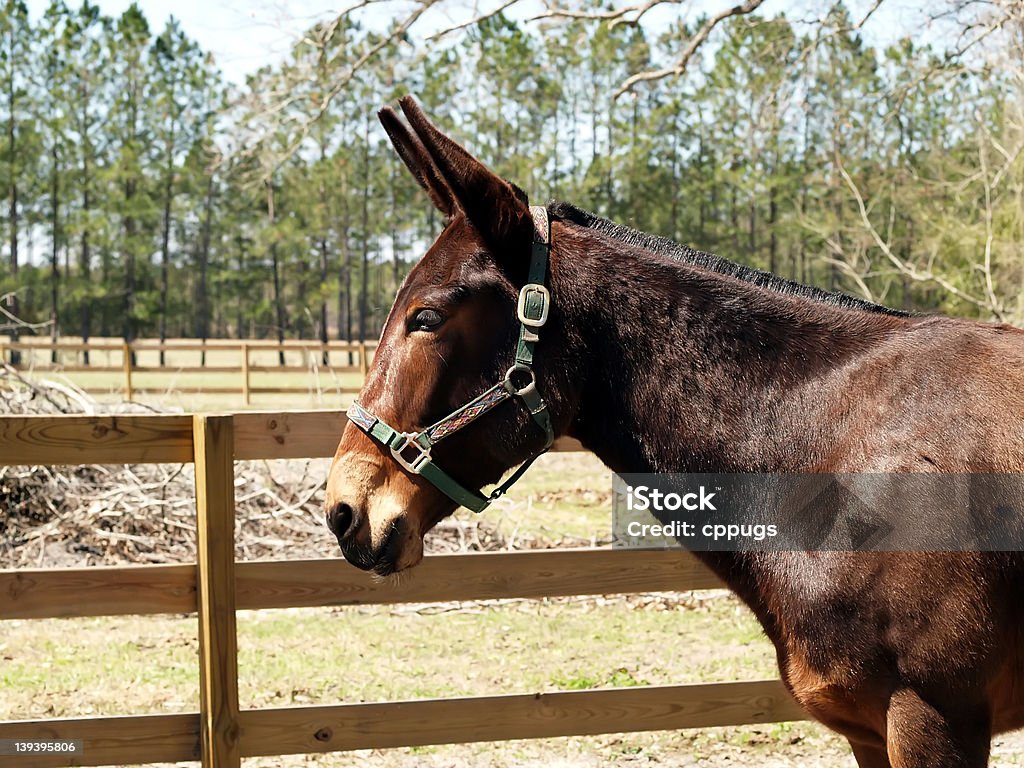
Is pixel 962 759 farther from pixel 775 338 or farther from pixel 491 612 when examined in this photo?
pixel 491 612

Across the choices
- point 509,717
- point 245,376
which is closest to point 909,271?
point 245,376

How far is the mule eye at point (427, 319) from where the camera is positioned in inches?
88.9

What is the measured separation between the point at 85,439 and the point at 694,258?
2329mm

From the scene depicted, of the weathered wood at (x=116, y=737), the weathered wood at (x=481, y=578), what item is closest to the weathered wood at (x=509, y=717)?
the weathered wood at (x=116, y=737)

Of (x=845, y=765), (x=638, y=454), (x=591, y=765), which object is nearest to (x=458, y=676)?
(x=591, y=765)

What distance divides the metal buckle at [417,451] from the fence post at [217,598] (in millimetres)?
1521

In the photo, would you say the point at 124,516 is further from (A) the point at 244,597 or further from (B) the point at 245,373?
(B) the point at 245,373

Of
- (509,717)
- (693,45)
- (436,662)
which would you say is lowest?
(436,662)

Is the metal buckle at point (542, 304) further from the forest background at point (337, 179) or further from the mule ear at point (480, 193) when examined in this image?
the forest background at point (337, 179)

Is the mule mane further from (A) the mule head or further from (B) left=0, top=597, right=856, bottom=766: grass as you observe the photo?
(B) left=0, top=597, right=856, bottom=766: grass

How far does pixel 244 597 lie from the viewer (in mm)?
3609

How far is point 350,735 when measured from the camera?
3.66 m

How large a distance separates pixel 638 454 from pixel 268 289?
1835 inches

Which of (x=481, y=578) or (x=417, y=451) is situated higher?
(x=417, y=451)
